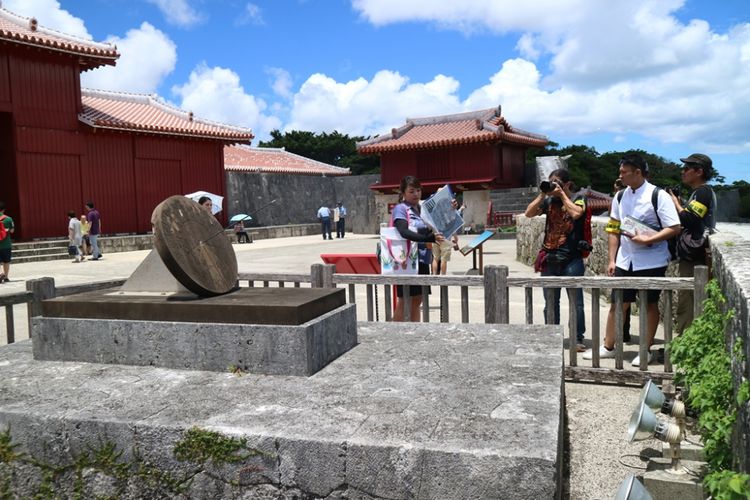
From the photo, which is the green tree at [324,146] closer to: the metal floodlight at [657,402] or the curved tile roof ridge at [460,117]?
the curved tile roof ridge at [460,117]

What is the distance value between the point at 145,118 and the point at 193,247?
1941 cm

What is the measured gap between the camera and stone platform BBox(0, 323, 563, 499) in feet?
7.44

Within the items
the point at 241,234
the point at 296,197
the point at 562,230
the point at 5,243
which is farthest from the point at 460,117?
the point at 562,230

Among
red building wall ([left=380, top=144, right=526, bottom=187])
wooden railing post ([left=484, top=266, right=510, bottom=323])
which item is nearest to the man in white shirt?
wooden railing post ([left=484, top=266, right=510, bottom=323])

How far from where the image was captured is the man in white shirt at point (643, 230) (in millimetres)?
4570

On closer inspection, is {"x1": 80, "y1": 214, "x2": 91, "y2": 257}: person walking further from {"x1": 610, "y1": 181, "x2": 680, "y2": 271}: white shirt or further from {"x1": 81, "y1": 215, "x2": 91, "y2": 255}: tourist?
{"x1": 610, "y1": 181, "x2": 680, "y2": 271}: white shirt

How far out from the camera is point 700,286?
13.7 ft

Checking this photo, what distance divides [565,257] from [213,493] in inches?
146

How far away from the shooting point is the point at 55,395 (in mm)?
3035

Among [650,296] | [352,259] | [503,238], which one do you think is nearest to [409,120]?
[503,238]

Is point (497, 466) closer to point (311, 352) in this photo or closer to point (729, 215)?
point (311, 352)

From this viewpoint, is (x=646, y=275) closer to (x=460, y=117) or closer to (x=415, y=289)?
(x=415, y=289)

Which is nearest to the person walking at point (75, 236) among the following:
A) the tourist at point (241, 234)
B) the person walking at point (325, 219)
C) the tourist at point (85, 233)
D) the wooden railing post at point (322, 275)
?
the tourist at point (85, 233)

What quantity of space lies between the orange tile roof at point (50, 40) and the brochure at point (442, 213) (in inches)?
592
